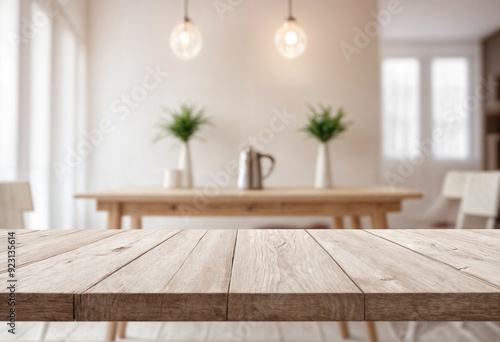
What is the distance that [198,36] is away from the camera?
7.55 feet

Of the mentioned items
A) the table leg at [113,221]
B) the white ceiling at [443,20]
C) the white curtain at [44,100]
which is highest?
the white ceiling at [443,20]

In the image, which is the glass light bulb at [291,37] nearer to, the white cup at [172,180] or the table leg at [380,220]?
the white cup at [172,180]

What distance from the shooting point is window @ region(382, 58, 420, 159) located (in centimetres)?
562

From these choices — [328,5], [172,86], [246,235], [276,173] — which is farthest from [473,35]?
[246,235]

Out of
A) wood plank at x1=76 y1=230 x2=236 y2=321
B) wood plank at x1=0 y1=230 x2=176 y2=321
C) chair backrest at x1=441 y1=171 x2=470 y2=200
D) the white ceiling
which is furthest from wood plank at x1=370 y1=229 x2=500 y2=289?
the white ceiling

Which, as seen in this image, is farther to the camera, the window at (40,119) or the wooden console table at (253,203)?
the window at (40,119)

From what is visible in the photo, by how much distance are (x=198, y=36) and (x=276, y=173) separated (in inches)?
44.6

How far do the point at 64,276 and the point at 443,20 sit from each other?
5.71 m

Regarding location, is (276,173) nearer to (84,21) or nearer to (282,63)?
(282,63)

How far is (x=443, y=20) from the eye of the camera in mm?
4953

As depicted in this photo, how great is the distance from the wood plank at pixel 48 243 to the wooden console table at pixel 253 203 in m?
0.89

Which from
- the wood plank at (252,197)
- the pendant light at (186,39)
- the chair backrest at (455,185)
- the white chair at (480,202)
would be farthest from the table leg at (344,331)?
the pendant light at (186,39)

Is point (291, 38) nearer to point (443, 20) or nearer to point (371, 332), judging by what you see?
point (371, 332)

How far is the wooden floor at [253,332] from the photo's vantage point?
181 cm
